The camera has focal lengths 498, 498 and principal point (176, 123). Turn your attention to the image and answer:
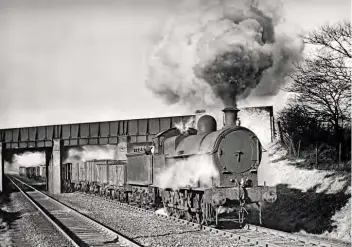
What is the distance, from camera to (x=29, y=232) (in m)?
10.5

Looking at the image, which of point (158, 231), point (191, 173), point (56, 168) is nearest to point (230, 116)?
point (191, 173)

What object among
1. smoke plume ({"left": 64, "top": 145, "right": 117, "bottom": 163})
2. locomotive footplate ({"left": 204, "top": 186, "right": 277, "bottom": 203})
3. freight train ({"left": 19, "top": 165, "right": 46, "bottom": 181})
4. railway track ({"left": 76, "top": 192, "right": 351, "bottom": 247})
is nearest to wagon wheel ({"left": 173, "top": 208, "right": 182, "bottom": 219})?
railway track ({"left": 76, "top": 192, "right": 351, "bottom": 247})

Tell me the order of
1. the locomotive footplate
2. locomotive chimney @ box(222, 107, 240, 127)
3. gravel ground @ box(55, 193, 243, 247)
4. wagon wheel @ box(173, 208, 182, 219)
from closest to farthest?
gravel ground @ box(55, 193, 243, 247) → the locomotive footplate → locomotive chimney @ box(222, 107, 240, 127) → wagon wheel @ box(173, 208, 182, 219)

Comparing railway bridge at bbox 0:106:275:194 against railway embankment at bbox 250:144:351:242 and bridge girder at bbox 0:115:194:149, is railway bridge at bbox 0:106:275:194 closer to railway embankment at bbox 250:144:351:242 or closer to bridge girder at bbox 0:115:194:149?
bridge girder at bbox 0:115:194:149

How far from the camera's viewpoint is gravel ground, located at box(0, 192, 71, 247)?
9.16 m

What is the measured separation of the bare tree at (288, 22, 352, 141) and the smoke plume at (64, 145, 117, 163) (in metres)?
20.9

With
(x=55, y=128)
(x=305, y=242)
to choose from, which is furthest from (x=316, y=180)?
(x=55, y=128)

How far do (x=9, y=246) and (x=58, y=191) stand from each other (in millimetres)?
19917

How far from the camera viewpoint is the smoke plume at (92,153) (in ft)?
113

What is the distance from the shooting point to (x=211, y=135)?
410 inches

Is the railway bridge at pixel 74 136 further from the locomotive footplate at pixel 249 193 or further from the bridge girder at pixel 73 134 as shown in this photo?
the locomotive footplate at pixel 249 193

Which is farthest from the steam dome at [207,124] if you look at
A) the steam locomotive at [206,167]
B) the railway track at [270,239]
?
the railway track at [270,239]

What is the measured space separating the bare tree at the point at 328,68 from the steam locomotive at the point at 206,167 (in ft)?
9.82

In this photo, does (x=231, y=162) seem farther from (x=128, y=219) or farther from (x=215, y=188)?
(x=128, y=219)
